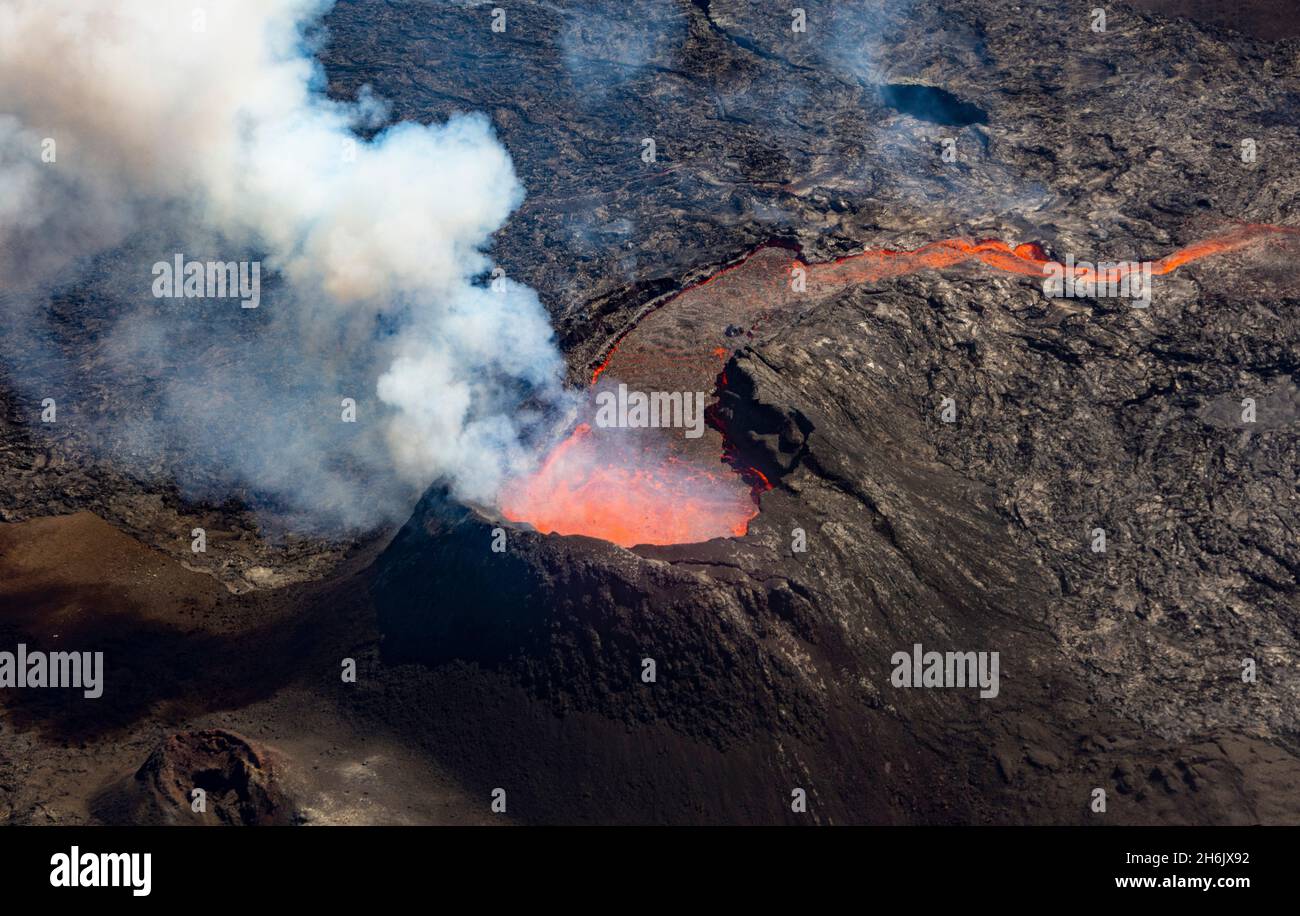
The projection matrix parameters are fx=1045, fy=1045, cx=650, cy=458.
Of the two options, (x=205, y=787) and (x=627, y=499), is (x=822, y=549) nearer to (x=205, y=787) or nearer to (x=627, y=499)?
(x=627, y=499)

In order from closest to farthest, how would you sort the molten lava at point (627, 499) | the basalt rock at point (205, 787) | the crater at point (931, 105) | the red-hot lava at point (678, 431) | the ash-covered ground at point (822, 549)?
the basalt rock at point (205, 787)
the ash-covered ground at point (822, 549)
the molten lava at point (627, 499)
the red-hot lava at point (678, 431)
the crater at point (931, 105)

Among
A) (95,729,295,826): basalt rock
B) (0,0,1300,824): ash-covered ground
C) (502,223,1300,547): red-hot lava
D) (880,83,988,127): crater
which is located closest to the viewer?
(95,729,295,826): basalt rock

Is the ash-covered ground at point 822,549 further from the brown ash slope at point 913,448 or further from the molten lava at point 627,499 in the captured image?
the molten lava at point 627,499

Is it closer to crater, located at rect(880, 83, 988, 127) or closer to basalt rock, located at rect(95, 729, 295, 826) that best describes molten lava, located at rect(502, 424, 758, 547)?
basalt rock, located at rect(95, 729, 295, 826)

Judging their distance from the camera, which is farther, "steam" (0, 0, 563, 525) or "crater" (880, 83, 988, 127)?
"crater" (880, 83, 988, 127)

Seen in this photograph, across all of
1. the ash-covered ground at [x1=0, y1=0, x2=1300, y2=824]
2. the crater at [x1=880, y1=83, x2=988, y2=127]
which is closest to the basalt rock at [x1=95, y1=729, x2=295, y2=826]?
the ash-covered ground at [x1=0, y1=0, x2=1300, y2=824]

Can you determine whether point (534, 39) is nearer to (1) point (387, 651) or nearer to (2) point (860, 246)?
(2) point (860, 246)

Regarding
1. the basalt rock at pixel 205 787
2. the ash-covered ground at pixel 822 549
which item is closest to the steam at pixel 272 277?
the ash-covered ground at pixel 822 549

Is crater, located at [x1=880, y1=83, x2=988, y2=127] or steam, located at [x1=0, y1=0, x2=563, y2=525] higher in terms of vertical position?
crater, located at [x1=880, y1=83, x2=988, y2=127]

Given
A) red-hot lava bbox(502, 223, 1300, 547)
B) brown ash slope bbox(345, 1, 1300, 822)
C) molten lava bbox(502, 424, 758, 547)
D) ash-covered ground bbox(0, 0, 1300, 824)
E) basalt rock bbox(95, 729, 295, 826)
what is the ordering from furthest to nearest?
red-hot lava bbox(502, 223, 1300, 547)
molten lava bbox(502, 424, 758, 547)
brown ash slope bbox(345, 1, 1300, 822)
ash-covered ground bbox(0, 0, 1300, 824)
basalt rock bbox(95, 729, 295, 826)
